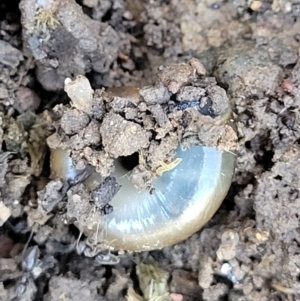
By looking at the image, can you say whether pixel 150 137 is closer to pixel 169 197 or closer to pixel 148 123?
pixel 148 123

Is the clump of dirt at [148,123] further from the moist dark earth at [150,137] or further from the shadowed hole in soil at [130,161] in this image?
the shadowed hole in soil at [130,161]

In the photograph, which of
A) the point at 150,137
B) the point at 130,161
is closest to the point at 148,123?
the point at 150,137

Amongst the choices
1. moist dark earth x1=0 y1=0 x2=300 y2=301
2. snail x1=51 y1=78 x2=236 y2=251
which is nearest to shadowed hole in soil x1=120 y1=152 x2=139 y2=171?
snail x1=51 y1=78 x2=236 y2=251

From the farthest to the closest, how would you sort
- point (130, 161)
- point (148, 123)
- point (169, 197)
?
point (130, 161) < point (169, 197) < point (148, 123)

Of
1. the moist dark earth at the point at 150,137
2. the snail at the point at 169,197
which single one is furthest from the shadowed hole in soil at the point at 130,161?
the moist dark earth at the point at 150,137

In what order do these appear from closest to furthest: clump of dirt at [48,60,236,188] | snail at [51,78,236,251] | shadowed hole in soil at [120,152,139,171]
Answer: clump of dirt at [48,60,236,188], snail at [51,78,236,251], shadowed hole in soil at [120,152,139,171]

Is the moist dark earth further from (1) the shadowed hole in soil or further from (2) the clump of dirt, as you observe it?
(1) the shadowed hole in soil

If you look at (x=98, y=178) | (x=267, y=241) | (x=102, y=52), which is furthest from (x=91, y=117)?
(x=267, y=241)
